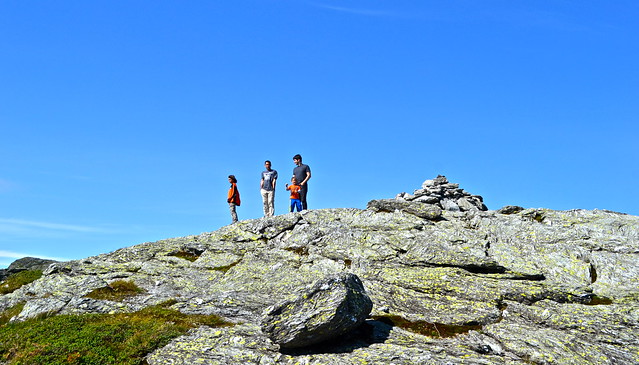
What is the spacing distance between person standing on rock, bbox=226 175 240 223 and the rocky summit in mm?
2995

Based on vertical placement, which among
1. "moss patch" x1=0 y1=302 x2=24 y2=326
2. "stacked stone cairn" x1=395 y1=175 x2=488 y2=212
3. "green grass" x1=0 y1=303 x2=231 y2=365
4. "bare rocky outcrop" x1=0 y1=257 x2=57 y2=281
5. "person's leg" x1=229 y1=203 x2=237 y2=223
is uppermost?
"stacked stone cairn" x1=395 y1=175 x2=488 y2=212

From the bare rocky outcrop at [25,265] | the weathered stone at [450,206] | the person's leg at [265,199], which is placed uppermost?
the weathered stone at [450,206]

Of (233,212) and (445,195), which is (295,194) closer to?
(233,212)

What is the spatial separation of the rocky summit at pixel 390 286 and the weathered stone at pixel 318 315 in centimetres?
6

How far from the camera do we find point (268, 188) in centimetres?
4194

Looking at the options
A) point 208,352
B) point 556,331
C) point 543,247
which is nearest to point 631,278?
point 543,247

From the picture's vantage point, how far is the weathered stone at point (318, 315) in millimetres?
20344

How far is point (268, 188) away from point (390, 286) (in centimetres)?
1745

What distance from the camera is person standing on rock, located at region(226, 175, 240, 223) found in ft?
140

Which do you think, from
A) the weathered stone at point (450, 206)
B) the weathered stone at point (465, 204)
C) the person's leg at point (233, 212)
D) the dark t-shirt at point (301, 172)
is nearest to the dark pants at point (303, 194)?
the dark t-shirt at point (301, 172)

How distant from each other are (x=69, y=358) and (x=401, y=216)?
24.4m

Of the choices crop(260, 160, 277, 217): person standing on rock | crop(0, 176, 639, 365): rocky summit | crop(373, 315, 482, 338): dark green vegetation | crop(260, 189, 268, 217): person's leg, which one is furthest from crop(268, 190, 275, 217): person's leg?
crop(373, 315, 482, 338): dark green vegetation

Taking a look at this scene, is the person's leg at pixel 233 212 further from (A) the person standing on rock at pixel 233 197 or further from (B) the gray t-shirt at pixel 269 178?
(B) the gray t-shirt at pixel 269 178

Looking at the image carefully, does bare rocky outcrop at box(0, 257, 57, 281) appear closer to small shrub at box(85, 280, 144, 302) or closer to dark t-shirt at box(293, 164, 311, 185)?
small shrub at box(85, 280, 144, 302)
